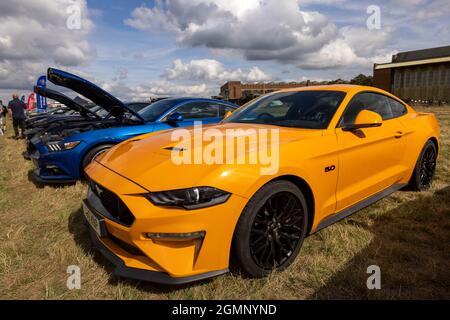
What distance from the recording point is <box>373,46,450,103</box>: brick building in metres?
44.3

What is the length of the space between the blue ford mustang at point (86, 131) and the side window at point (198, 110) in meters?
0.02

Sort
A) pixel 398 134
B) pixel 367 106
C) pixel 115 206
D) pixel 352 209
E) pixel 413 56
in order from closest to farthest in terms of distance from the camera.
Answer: pixel 115 206 < pixel 352 209 < pixel 367 106 < pixel 398 134 < pixel 413 56

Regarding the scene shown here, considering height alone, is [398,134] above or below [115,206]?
above

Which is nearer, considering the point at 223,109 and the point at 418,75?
the point at 223,109

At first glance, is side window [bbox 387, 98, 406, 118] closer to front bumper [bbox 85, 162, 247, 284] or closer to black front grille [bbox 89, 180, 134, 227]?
front bumper [bbox 85, 162, 247, 284]

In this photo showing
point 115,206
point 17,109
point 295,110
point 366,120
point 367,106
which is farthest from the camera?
point 17,109

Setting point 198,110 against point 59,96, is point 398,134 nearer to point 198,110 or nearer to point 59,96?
point 198,110

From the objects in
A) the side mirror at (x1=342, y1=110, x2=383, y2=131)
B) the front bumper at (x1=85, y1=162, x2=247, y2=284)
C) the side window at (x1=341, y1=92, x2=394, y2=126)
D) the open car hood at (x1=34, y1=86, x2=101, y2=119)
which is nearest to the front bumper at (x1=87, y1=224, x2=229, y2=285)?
the front bumper at (x1=85, y1=162, x2=247, y2=284)

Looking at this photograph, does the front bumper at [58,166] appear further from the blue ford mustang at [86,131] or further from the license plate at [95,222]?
the license plate at [95,222]

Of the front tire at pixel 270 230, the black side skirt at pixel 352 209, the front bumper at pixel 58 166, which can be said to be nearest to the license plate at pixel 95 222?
the front tire at pixel 270 230

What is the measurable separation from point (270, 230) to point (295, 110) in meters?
1.40

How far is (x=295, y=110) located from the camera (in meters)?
3.21

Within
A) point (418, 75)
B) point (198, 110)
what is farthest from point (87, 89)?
point (418, 75)
